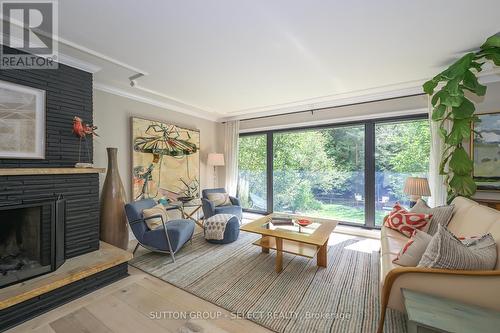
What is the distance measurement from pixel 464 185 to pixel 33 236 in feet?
15.9

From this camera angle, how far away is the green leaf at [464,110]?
239 cm

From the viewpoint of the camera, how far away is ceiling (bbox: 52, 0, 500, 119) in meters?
1.71

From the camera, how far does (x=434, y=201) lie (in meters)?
3.20

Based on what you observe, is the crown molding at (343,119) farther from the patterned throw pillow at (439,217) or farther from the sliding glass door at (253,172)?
the patterned throw pillow at (439,217)

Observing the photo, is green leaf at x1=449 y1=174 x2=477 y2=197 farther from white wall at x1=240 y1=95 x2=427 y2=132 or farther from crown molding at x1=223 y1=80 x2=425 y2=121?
crown molding at x1=223 y1=80 x2=425 y2=121

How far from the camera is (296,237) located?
2.49 m

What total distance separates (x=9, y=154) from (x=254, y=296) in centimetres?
273

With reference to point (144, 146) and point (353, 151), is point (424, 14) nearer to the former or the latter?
point (353, 151)

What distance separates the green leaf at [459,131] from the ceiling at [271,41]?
2.55 feet

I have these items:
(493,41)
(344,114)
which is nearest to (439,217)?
(493,41)

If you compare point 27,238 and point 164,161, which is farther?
point 164,161

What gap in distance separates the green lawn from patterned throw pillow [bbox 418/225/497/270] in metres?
2.45

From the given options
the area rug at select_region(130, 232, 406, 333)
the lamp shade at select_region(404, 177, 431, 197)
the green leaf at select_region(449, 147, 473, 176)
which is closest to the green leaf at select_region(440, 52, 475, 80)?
the green leaf at select_region(449, 147, 473, 176)

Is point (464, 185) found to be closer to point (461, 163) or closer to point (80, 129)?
point (461, 163)
